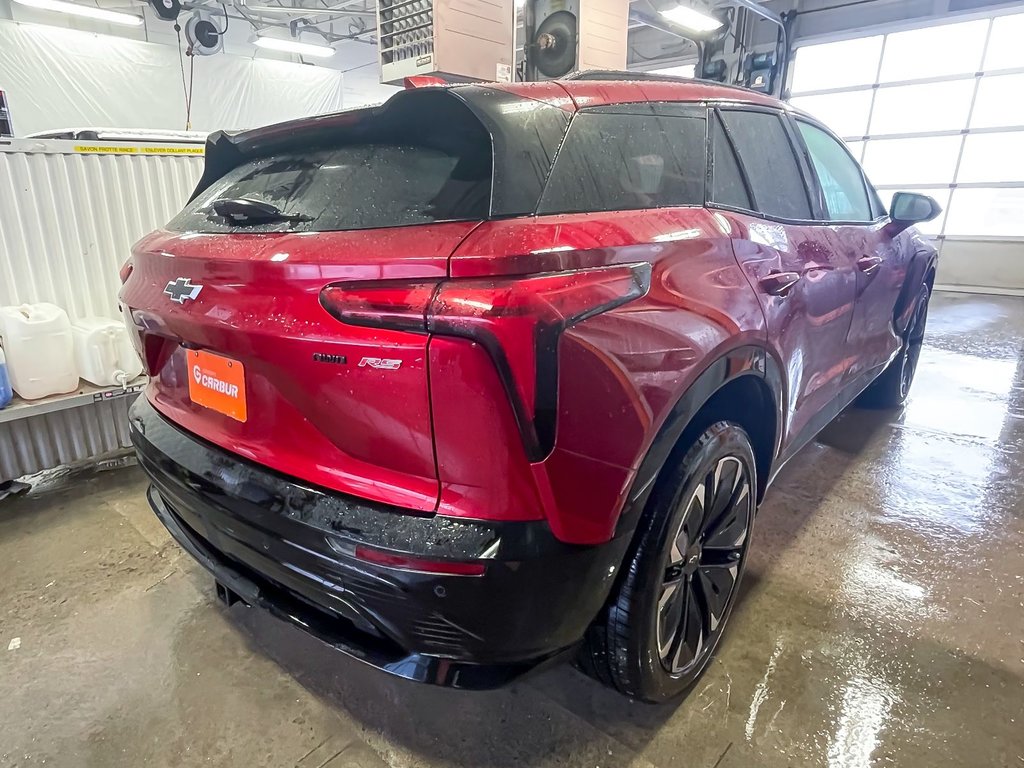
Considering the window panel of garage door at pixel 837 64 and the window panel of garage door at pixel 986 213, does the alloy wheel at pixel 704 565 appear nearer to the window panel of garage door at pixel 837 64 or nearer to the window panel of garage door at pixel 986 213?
the window panel of garage door at pixel 986 213

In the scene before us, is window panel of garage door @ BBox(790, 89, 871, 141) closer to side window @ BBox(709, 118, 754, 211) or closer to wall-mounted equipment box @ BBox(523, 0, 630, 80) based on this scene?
wall-mounted equipment box @ BBox(523, 0, 630, 80)

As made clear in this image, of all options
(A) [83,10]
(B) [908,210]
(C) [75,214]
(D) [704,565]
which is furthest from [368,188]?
(A) [83,10]

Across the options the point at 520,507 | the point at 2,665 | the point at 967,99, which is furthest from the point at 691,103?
the point at 967,99

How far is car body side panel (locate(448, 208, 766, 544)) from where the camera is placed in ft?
3.43

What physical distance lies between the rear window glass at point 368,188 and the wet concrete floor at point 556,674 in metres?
1.21

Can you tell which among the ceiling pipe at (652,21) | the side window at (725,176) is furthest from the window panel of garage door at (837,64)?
the side window at (725,176)

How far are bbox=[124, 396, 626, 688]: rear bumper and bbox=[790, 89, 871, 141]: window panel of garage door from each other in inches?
425

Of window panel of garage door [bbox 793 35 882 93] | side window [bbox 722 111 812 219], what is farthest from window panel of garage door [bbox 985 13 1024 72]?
side window [bbox 722 111 812 219]

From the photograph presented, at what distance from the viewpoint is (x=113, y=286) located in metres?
2.98

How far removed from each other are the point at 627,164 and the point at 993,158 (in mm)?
10574

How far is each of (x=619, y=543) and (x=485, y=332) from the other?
52 cm

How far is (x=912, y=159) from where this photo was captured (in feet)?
31.9

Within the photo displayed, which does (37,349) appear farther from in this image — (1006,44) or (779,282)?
(1006,44)

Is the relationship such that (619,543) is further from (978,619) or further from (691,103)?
(978,619)
